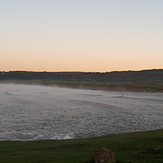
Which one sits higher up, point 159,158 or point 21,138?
point 159,158

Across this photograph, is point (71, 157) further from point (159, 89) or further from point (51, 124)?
point (159, 89)

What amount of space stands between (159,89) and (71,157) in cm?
11874

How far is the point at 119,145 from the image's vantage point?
1956 centimetres

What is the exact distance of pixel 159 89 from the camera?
129 m

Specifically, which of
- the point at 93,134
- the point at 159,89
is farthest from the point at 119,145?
the point at 159,89

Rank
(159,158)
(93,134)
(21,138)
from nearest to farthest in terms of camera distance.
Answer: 1. (159,158)
2. (21,138)
3. (93,134)

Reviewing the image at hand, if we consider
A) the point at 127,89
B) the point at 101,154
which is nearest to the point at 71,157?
the point at 101,154

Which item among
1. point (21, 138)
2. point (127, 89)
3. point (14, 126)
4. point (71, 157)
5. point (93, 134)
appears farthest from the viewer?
point (127, 89)

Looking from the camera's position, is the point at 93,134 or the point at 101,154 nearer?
the point at 101,154

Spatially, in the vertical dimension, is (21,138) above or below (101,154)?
below

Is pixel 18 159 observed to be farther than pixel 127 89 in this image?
No

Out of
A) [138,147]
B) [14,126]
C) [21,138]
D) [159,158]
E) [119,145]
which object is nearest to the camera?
[159,158]

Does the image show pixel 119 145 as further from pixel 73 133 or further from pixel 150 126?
pixel 150 126

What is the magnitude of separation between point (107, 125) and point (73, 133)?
706 cm
